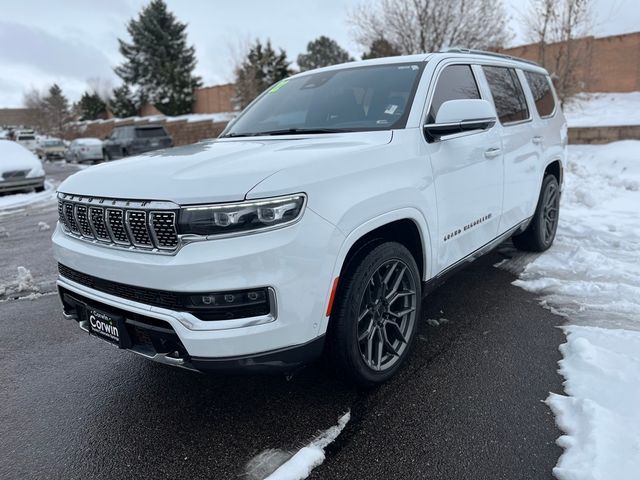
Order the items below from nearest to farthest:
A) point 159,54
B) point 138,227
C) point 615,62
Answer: point 138,227 < point 615,62 < point 159,54

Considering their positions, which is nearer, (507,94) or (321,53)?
(507,94)

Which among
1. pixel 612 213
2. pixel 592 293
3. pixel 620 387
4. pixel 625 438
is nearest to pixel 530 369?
pixel 620 387

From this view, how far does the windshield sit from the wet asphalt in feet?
5.39

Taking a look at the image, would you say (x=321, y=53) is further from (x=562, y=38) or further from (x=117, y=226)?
(x=117, y=226)

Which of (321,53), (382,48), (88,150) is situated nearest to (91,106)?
(321,53)

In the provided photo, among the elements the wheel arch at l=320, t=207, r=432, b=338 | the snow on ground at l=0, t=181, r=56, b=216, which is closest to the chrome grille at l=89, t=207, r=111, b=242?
the wheel arch at l=320, t=207, r=432, b=338

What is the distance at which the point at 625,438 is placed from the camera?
89.6 inches

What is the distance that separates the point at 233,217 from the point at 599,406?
2170 millimetres

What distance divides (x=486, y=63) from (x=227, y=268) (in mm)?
3196

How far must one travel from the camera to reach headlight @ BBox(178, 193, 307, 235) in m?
2.11

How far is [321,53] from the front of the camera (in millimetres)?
50625

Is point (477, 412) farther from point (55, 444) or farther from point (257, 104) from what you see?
point (257, 104)

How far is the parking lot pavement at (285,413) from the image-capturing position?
2.29 m

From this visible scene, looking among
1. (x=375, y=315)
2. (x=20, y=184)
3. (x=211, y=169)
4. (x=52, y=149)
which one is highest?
(x=211, y=169)
